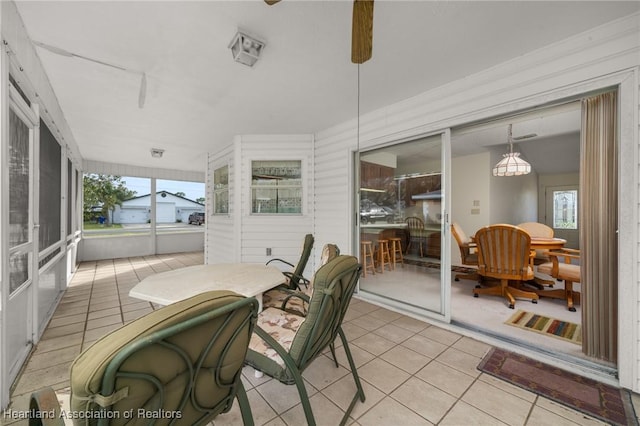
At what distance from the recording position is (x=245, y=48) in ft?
6.86

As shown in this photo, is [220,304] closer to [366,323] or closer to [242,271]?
[242,271]

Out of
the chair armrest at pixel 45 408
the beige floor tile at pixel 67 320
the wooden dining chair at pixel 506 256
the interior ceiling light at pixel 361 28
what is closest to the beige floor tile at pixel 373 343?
the wooden dining chair at pixel 506 256

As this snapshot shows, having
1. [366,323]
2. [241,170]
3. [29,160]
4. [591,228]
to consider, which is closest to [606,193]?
[591,228]

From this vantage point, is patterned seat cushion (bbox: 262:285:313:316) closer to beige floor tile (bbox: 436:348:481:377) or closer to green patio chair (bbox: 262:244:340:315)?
green patio chair (bbox: 262:244:340:315)

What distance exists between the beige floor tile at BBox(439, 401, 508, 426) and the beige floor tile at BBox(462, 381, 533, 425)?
1.7 inches

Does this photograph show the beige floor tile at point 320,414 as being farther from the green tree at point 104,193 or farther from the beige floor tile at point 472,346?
the green tree at point 104,193

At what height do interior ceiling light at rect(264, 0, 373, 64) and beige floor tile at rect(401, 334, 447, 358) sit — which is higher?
interior ceiling light at rect(264, 0, 373, 64)

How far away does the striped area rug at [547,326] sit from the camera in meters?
2.48

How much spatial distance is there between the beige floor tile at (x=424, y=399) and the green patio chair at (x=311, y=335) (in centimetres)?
41

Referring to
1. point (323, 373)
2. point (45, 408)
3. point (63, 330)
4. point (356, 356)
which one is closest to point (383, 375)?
point (356, 356)

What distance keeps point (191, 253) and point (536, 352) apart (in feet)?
27.0

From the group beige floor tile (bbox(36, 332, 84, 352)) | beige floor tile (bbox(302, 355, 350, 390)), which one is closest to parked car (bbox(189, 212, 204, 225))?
beige floor tile (bbox(36, 332, 84, 352))

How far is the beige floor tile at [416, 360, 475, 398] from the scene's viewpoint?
1.83m

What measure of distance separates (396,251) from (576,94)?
8.34 feet
